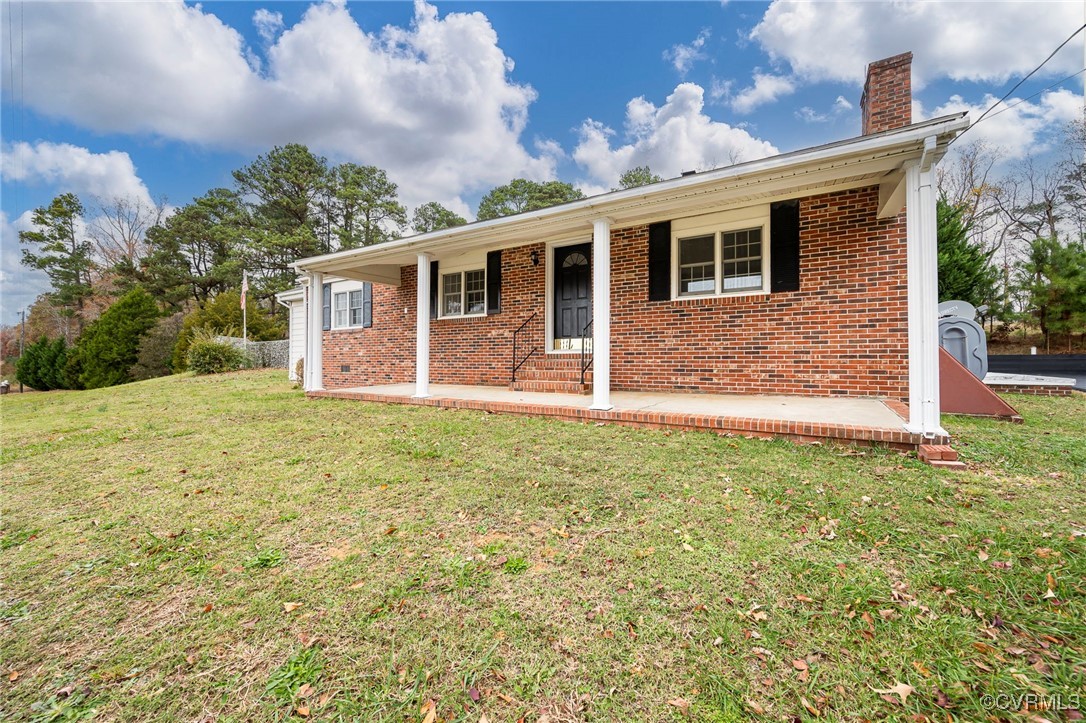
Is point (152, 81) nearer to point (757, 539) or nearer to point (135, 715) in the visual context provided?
point (135, 715)

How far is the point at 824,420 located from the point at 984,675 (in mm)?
3105

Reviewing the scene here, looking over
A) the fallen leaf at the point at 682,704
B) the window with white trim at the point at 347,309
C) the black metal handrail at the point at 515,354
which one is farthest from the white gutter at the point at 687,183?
the fallen leaf at the point at 682,704

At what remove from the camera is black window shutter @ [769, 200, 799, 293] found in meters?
5.95

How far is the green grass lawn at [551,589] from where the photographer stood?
4.33 feet

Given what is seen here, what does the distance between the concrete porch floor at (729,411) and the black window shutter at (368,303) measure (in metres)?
3.87

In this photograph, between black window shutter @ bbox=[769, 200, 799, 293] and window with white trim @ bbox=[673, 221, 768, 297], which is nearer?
black window shutter @ bbox=[769, 200, 799, 293]

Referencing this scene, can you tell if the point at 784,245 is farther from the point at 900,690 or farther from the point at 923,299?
the point at 900,690

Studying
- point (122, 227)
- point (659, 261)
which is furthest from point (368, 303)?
point (122, 227)

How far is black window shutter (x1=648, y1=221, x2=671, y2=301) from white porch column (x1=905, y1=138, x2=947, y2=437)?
3.37 m

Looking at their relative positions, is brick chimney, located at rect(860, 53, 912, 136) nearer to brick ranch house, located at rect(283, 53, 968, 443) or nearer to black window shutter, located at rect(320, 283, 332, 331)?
brick ranch house, located at rect(283, 53, 968, 443)

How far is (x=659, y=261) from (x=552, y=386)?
267 centimetres

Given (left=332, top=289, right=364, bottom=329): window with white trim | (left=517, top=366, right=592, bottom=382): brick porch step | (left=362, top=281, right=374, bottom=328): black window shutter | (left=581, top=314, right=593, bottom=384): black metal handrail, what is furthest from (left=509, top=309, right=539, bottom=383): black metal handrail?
(left=332, top=289, right=364, bottom=329): window with white trim

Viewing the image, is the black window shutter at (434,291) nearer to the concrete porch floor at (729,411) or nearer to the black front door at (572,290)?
the concrete porch floor at (729,411)

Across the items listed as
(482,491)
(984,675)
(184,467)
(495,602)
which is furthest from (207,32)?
(984,675)
